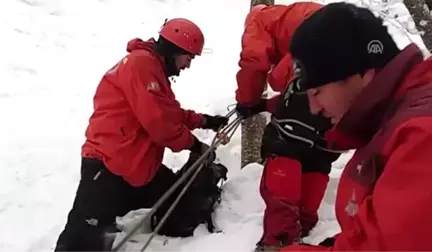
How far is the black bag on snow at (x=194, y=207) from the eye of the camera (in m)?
4.38

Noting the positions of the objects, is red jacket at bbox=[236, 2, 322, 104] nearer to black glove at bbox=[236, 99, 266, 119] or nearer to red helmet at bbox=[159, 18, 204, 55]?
black glove at bbox=[236, 99, 266, 119]

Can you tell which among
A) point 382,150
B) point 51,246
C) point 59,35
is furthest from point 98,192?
point 59,35

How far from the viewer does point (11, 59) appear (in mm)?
7656

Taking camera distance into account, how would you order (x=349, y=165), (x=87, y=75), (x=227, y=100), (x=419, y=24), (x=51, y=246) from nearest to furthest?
(x=349, y=165) → (x=51, y=246) → (x=419, y=24) → (x=227, y=100) → (x=87, y=75)

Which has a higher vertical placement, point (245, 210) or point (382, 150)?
point (382, 150)

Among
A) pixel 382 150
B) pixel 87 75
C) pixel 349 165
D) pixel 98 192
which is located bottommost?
pixel 87 75

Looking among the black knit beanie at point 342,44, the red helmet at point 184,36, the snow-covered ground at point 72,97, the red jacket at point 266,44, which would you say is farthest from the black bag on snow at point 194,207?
the black knit beanie at point 342,44

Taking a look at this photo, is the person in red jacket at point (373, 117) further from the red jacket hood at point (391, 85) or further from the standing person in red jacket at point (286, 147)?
the standing person in red jacket at point (286, 147)

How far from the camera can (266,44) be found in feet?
14.1

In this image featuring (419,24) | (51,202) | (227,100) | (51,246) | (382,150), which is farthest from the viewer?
(227,100)

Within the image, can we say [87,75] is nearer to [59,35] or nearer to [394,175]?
[59,35]

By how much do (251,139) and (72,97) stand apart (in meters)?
2.72

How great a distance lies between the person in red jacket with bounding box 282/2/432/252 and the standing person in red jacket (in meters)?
1.77

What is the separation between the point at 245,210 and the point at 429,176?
2934 millimetres
